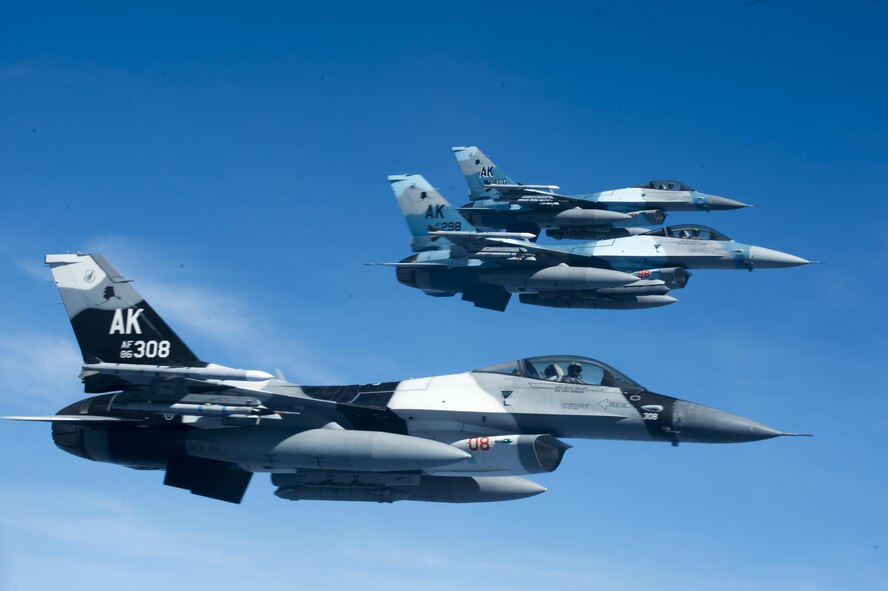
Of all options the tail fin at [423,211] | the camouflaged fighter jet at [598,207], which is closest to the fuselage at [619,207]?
the camouflaged fighter jet at [598,207]

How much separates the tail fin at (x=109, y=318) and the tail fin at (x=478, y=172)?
2904cm

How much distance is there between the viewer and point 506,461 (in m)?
26.9

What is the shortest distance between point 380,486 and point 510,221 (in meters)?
27.6

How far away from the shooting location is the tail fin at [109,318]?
99.0ft

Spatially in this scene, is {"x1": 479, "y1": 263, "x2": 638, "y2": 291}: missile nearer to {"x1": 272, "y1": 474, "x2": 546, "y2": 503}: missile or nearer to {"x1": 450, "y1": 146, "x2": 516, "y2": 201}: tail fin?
{"x1": 450, "y1": 146, "x2": 516, "y2": 201}: tail fin

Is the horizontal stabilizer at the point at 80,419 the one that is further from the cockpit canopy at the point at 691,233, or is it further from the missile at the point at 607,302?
the cockpit canopy at the point at 691,233

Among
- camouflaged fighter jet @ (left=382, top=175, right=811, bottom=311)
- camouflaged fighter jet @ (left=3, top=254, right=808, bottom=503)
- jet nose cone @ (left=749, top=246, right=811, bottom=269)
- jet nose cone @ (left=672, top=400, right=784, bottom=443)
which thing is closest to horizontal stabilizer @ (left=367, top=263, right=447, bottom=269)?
camouflaged fighter jet @ (left=382, top=175, right=811, bottom=311)

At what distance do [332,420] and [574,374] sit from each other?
656 centimetres

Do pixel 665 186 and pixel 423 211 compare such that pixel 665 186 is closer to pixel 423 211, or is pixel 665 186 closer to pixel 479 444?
pixel 423 211

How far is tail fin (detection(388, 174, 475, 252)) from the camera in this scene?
Result: 175 ft

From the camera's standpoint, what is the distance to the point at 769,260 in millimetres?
47312

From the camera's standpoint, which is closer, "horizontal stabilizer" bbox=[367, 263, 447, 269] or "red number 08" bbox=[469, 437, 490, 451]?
"red number 08" bbox=[469, 437, 490, 451]

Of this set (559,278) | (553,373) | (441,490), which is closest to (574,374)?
(553,373)

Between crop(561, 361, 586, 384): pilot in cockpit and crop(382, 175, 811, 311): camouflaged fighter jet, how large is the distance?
17.3 metres
